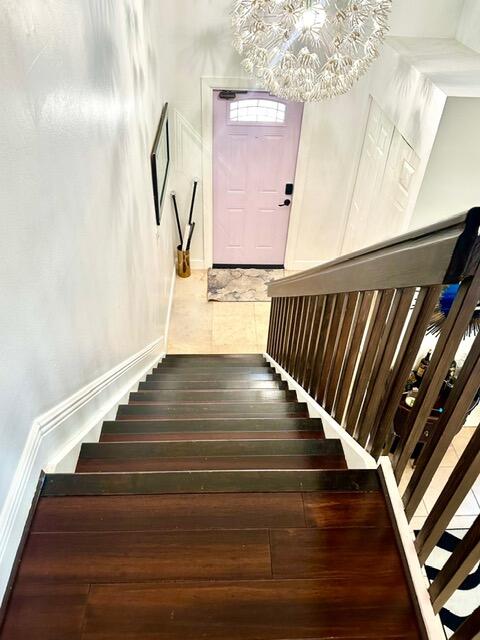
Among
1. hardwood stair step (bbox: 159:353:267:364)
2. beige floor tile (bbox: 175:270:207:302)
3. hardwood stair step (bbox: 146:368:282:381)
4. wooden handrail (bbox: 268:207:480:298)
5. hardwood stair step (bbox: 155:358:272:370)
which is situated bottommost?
beige floor tile (bbox: 175:270:207:302)

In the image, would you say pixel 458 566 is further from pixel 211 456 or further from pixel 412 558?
pixel 211 456

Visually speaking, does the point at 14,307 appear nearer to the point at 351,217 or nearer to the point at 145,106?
the point at 145,106

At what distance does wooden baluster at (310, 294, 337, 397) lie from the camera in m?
2.14

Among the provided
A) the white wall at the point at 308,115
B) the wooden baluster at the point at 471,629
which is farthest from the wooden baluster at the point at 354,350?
the white wall at the point at 308,115

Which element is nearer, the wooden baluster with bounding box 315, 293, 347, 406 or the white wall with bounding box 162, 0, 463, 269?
the wooden baluster with bounding box 315, 293, 347, 406

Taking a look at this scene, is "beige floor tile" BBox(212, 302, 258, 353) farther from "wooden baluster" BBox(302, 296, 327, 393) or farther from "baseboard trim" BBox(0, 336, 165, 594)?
"baseboard trim" BBox(0, 336, 165, 594)

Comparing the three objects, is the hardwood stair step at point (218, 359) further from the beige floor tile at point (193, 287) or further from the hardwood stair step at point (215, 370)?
the beige floor tile at point (193, 287)

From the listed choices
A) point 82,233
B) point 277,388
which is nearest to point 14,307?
point 82,233

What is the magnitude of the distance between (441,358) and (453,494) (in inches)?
11.4

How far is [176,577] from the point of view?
1107 mm

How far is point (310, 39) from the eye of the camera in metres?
2.61

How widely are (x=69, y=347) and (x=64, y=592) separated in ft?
2.49

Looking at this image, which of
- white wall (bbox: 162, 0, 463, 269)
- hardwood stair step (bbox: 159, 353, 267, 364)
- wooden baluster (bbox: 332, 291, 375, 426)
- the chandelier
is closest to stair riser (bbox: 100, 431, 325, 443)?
wooden baluster (bbox: 332, 291, 375, 426)

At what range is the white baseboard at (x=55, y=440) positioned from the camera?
111 cm
